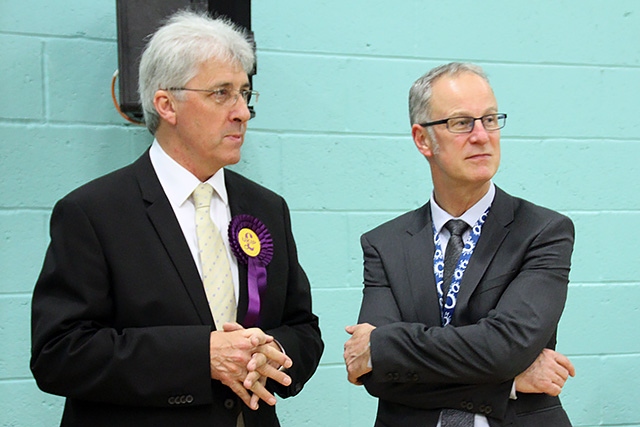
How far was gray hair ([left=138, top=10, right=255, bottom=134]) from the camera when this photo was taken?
5.48ft

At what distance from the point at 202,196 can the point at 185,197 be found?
4cm

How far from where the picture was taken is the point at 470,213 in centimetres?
Result: 178

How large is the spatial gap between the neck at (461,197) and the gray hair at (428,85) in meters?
0.18

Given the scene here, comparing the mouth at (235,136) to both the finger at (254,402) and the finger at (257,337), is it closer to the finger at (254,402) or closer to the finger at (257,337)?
the finger at (257,337)

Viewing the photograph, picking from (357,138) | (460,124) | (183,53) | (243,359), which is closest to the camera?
→ (243,359)

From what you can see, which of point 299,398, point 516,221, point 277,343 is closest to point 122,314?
point 277,343

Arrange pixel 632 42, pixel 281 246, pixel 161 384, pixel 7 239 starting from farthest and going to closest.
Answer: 1. pixel 632 42
2. pixel 7 239
3. pixel 281 246
4. pixel 161 384

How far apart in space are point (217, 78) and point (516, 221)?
29.4 inches

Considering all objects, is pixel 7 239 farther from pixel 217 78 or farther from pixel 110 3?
pixel 217 78

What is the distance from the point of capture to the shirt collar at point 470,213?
1772mm

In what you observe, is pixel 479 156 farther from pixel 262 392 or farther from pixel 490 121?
pixel 262 392

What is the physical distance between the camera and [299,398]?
2.58m

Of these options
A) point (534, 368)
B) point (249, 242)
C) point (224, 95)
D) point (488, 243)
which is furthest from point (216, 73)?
point (534, 368)

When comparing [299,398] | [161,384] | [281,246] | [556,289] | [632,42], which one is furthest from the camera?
[632,42]
